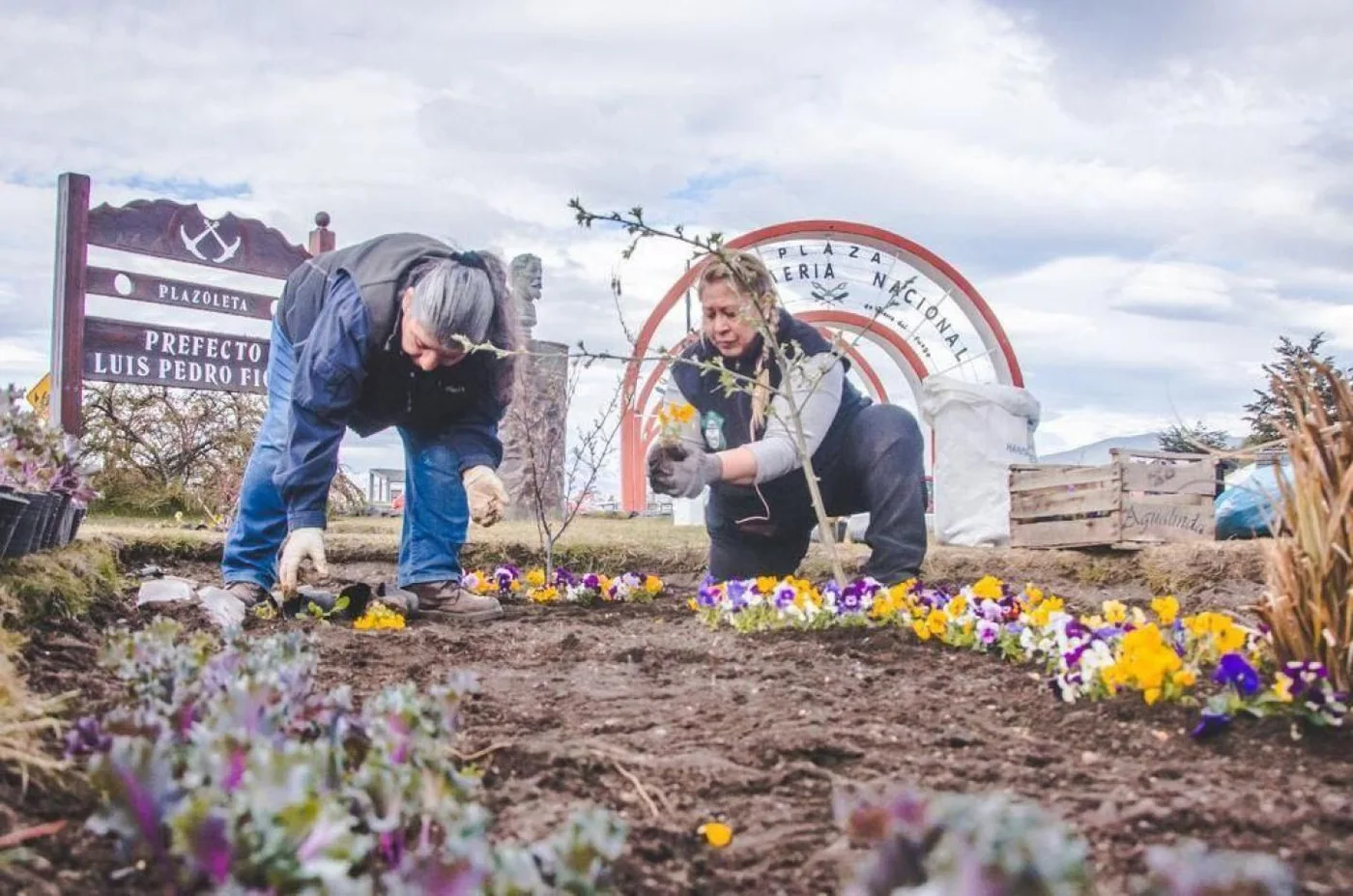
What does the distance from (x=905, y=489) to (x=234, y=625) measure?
297cm

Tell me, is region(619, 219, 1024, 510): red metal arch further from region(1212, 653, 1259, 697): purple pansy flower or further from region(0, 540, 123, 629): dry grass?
region(1212, 653, 1259, 697): purple pansy flower

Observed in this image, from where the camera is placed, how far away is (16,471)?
3777mm

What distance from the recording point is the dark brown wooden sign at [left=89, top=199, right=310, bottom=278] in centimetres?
936

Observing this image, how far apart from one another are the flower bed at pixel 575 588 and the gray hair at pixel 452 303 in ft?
4.97

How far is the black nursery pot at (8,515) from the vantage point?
307cm

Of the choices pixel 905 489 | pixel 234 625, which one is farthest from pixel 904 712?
pixel 905 489

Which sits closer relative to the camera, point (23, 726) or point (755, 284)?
point (23, 726)

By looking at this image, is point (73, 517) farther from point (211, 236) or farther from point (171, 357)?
point (211, 236)

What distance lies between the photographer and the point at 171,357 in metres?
9.53

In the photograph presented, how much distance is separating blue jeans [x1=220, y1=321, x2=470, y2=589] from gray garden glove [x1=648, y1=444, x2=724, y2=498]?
88cm

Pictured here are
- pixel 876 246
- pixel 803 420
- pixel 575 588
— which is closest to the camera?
pixel 803 420

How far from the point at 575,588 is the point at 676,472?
125 centimetres

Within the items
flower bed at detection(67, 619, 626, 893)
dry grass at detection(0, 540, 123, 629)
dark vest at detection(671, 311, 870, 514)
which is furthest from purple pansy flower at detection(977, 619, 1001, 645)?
dry grass at detection(0, 540, 123, 629)

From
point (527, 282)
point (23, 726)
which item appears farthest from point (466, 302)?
point (527, 282)
